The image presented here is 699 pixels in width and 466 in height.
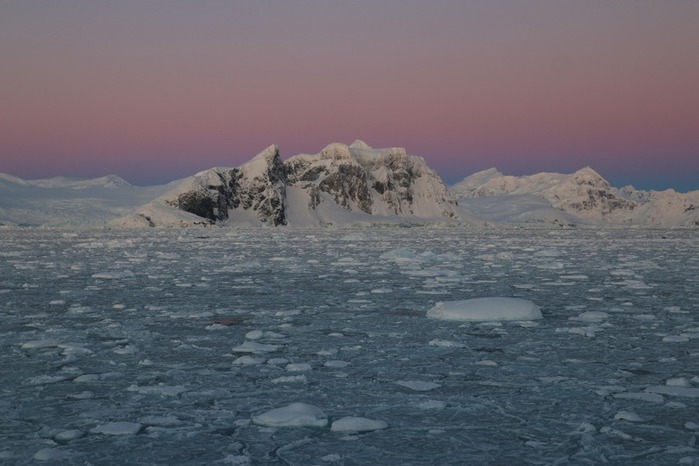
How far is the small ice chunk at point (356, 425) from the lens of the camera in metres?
5.37

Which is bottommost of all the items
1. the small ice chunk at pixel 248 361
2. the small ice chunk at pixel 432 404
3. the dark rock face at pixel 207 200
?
the small ice chunk at pixel 432 404

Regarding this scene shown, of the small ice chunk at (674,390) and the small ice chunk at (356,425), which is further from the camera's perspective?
the small ice chunk at (674,390)

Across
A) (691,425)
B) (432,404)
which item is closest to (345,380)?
(432,404)

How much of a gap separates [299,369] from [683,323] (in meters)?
6.97

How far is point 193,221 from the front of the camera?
551ft

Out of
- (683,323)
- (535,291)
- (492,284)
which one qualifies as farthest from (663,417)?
(492,284)

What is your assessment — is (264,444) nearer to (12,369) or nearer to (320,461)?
(320,461)

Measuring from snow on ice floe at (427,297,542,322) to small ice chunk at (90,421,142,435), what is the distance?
698 cm

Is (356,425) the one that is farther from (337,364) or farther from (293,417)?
(337,364)

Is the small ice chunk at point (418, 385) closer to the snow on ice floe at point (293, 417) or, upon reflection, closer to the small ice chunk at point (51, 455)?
the snow on ice floe at point (293, 417)

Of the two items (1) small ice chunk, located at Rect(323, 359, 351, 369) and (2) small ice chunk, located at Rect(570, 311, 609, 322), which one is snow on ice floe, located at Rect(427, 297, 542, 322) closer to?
(2) small ice chunk, located at Rect(570, 311, 609, 322)

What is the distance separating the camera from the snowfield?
195 inches

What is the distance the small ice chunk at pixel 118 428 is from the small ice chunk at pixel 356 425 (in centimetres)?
165

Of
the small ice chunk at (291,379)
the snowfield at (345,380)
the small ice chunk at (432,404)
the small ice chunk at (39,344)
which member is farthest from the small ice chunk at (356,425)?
the small ice chunk at (39,344)
